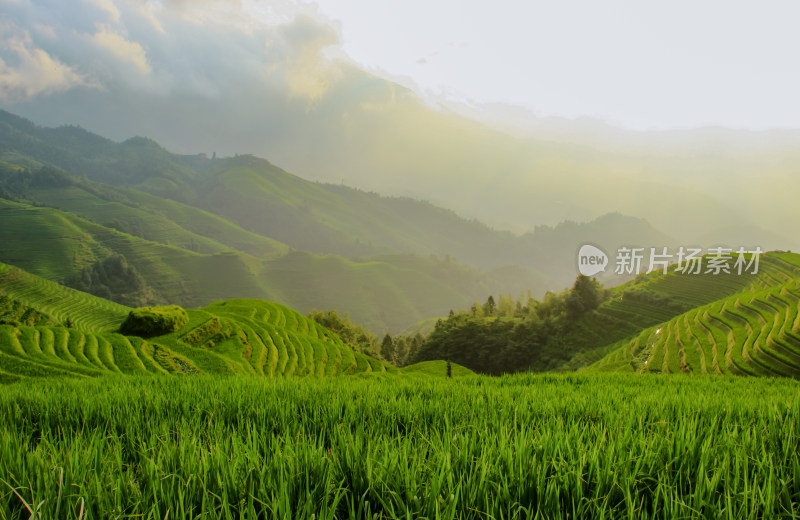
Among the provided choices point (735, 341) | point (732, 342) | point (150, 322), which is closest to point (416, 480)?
point (150, 322)

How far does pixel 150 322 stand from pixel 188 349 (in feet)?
8.94

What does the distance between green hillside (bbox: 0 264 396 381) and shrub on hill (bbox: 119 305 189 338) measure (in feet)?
0.95

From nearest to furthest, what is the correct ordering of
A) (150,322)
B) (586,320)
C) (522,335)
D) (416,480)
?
(416,480) → (150,322) → (586,320) → (522,335)

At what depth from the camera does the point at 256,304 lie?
32.0m

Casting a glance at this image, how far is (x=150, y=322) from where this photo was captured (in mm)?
17953

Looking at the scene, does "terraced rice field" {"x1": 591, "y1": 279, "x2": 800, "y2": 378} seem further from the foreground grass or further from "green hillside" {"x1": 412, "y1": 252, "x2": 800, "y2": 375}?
the foreground grass

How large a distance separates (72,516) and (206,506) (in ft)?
1.45

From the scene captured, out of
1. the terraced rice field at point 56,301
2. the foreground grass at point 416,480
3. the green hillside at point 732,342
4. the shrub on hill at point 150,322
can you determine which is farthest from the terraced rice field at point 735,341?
the terraced rice field at point 56,301

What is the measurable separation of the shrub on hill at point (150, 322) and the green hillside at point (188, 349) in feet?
0.95

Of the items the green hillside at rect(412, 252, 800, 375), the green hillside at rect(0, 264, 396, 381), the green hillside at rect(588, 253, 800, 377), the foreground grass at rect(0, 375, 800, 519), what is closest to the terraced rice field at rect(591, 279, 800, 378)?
the green hillside at rect(588, 253, 800, 377)

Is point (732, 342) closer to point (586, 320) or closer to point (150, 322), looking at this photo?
point (150, 322)

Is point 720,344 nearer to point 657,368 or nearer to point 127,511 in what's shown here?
point 657,368

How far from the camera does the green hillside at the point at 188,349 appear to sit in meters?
12.4

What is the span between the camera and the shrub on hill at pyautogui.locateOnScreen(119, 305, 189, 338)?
17.8 meters
